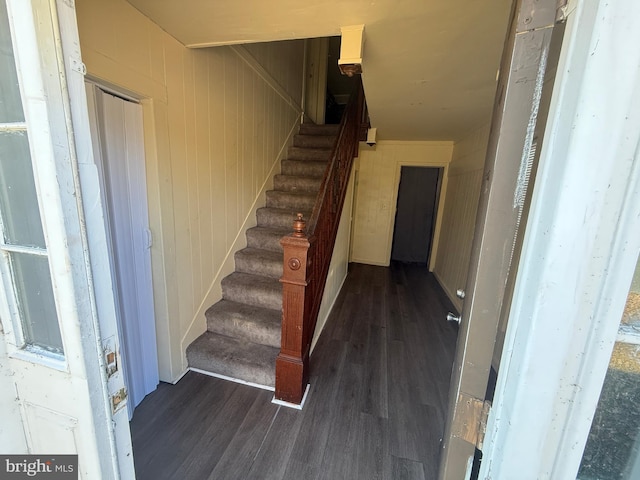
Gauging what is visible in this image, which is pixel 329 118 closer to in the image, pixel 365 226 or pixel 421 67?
pixel 365 226

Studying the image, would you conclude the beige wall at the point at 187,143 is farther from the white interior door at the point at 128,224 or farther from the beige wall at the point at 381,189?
the beige wall at the point at 381,189

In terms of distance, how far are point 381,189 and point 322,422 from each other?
13.6ft

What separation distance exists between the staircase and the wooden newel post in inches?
Answer: 7.7

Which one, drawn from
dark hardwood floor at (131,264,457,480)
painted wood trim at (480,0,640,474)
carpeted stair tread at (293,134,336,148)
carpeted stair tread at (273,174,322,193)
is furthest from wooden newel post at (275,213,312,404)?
carpeted stair tread at (293,134,336,148)

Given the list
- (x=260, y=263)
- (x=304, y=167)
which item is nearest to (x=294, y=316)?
(x=260, y=263)

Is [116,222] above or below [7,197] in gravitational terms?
below

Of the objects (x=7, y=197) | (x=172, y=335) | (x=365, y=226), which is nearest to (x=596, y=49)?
(x=7, y=197)

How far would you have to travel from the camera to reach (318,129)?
415 cm

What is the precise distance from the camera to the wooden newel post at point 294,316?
1.72m

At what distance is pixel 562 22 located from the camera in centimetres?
44

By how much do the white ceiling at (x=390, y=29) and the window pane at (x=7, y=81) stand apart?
106 centimetres

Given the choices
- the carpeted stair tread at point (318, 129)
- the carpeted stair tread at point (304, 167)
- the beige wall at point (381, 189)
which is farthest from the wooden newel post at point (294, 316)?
the beige wall at point (381, 189)

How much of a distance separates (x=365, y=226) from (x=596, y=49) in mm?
4986

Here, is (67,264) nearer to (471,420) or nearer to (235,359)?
(471,420)
